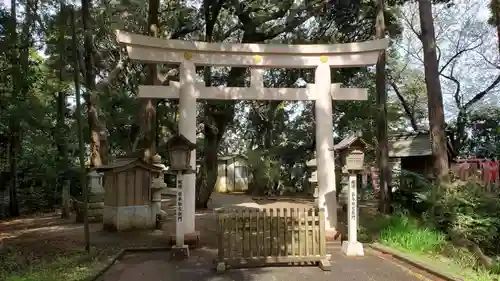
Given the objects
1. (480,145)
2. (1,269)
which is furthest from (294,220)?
(480,145)

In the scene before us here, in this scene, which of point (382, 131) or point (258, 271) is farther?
point (382, 131)

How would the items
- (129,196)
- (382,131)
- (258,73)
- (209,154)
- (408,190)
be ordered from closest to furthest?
1. (258,73)
2. (129,196)
3. (382,131)
4. (408,190)
5. (209,154)

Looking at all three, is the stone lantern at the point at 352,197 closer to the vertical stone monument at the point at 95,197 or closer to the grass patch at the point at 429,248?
the grass patch at the point at 429,248

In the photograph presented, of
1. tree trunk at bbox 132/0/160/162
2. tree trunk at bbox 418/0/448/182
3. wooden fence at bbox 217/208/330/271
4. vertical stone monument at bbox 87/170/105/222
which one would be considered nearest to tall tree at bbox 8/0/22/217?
vertical stone monument at bbox 87/170/105/222

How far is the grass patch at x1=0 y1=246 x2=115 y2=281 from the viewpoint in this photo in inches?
239

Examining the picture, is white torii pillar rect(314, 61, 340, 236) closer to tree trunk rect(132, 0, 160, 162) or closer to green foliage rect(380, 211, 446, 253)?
green foliage rect(380, 211, 446, 253)

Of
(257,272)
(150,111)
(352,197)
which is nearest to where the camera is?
(257,272)

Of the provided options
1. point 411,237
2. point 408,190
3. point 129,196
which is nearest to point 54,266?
point 129,196

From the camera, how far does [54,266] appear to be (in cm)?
679

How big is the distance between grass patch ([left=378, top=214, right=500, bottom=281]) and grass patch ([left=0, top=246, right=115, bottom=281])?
5986 millimetres

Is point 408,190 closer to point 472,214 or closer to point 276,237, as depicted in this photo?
point 472,214

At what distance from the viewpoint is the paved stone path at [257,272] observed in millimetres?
6543

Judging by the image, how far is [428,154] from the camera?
18.4 meters

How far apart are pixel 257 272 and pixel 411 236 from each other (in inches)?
145
